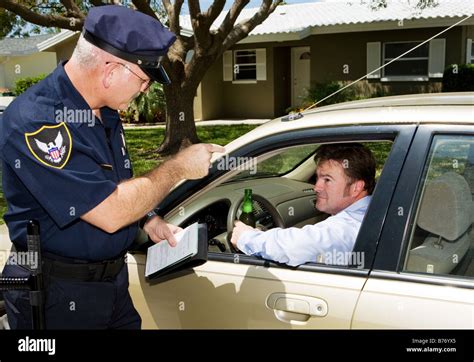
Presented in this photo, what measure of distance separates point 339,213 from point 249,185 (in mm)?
1168

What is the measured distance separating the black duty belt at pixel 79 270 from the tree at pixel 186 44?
894cm

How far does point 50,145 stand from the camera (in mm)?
1929

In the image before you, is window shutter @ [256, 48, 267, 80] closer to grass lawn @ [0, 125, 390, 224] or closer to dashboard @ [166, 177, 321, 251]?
grass lawn @ [0, 125, 390, 224]

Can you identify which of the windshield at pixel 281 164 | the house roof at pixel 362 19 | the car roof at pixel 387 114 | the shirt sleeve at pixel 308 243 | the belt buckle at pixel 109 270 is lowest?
the belt buckle at pixel 109 270

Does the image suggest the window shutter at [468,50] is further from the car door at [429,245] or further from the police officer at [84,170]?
the police officer at [84,170]

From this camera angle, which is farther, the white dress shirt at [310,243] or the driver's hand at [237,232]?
the driver's hand at [237,232]

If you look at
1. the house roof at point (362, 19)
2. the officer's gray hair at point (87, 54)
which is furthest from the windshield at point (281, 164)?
the house roof at point (362, 19)

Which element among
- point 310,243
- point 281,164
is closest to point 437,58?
point 281,164

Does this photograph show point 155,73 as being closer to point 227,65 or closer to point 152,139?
point 152,139

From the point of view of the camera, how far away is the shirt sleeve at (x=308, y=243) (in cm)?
233

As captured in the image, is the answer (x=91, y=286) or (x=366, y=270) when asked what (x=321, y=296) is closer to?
(x=366, y=270)

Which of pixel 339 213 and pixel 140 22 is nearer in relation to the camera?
pixel 140 22

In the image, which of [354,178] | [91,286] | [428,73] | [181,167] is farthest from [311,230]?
[428,73]

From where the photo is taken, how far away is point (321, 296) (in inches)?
84.8
